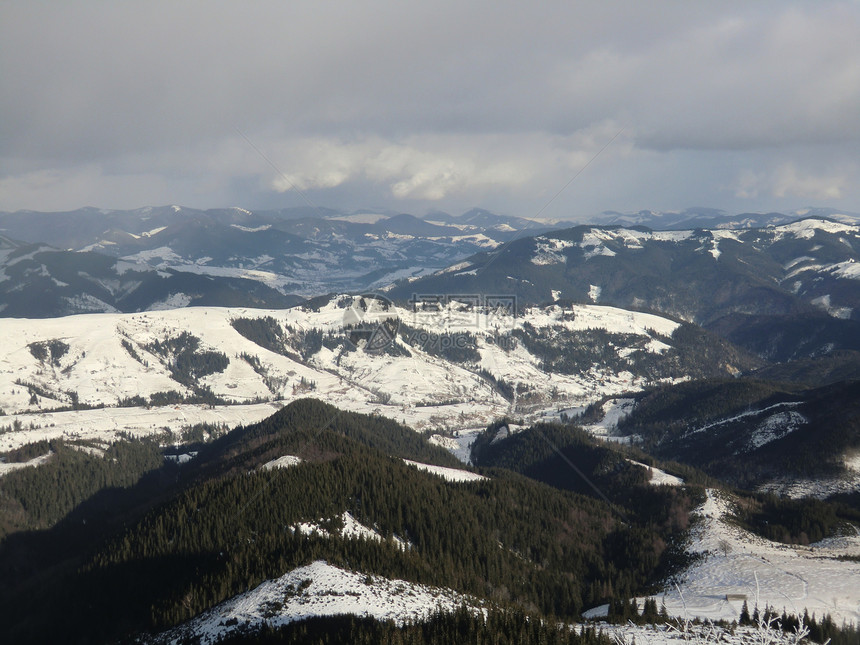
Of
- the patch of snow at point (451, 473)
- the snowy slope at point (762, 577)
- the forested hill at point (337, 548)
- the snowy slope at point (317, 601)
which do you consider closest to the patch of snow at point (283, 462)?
the forested hill at point (337, 548)

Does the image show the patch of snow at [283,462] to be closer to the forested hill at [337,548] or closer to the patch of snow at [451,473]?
the forested hill at [337,548]

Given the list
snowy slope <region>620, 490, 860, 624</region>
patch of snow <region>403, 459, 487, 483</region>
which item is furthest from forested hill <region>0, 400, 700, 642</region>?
snowy slope <region>620, 490, 860, 624</region>

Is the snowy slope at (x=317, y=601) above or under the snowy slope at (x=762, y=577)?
above

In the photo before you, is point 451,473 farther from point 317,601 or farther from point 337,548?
point 317,601

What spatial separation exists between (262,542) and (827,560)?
11640cm

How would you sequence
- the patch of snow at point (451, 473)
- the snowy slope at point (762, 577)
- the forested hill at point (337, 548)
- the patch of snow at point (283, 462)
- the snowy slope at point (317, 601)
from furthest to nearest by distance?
the patch of snow at point (451, 473)
the patch of snow at point (283, 462)
the snowy slope at point (762, 577)
the forested hill at point (337, 548)
the snowy slope at point (317, 601)

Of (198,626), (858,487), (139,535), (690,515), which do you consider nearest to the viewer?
(198,626)

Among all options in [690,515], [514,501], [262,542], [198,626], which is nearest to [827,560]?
[690,515]

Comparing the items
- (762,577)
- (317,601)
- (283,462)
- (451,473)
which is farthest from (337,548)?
(451,473)

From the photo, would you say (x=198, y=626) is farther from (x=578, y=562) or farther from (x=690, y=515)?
(x=690, y=515)

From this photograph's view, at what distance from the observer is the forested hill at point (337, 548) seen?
94.2 meters

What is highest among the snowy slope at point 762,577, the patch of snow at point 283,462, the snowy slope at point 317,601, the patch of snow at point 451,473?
the patch of snow at point 283,462

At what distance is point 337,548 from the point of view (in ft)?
316

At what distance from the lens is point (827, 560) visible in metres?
122
